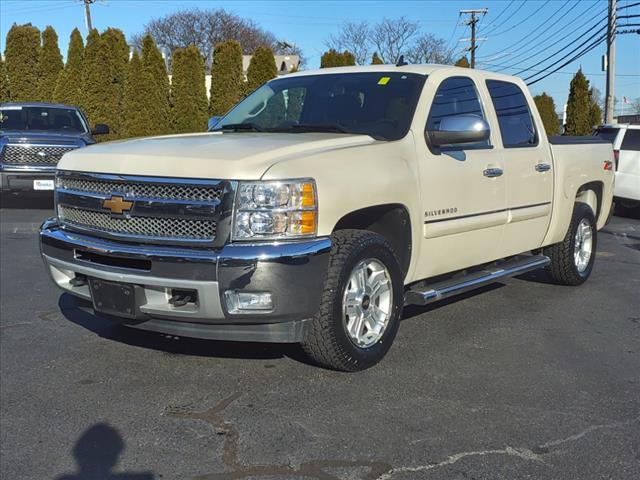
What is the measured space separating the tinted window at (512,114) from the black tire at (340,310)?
192cm

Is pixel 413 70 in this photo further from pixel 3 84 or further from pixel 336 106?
pixel 3 84

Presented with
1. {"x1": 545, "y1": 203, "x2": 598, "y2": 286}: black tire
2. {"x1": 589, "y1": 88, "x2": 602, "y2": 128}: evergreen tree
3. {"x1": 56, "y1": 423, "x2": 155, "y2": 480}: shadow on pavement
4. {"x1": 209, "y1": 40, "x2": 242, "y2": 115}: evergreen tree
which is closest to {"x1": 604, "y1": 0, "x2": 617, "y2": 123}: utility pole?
{"x1": 589, "y1": 88, "x2": 602, "y2": 128}: evergreen tree

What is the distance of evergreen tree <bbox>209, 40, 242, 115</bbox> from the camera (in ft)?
81.1

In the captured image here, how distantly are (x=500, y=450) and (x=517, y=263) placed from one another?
114 inches

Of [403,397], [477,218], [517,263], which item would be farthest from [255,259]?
[517,263]

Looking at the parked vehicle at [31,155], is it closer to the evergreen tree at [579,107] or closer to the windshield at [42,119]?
the windshield at [42,119]

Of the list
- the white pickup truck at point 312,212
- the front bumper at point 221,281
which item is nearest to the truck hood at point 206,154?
the white pickup truck at point 312,212

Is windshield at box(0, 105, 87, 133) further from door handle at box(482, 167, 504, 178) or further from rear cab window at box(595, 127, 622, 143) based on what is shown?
door handle at box(482, 167, 504, 178)

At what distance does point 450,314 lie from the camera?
560 cm

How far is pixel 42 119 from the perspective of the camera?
1361cm

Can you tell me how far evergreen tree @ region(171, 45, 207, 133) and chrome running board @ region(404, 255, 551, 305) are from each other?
64.5 ft

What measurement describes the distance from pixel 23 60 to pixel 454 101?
24.5 meters

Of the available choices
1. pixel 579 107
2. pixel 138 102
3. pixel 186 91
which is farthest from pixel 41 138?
pixel 579 107

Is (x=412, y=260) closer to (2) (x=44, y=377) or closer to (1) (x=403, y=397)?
(1) (x=403, y=397)
